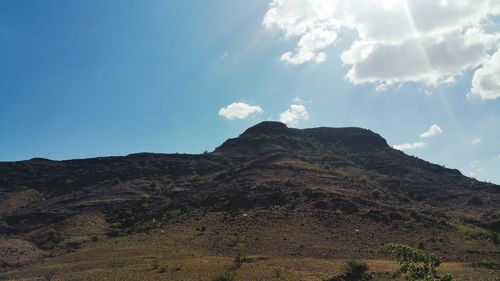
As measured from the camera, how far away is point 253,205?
63562 millimetres

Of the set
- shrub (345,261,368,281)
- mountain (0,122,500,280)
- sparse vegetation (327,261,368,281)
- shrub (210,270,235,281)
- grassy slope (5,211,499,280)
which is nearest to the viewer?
shrub (210,270,235,281)

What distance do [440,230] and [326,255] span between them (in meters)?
17.3

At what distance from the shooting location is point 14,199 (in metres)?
85.3

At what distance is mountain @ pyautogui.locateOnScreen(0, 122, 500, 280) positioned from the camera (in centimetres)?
5019

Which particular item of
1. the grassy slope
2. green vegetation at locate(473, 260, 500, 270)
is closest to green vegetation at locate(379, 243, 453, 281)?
the grassy slope

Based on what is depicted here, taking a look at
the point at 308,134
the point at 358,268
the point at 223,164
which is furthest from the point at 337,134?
the point at 358,268

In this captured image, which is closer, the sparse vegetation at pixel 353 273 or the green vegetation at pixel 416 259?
the green vegetation at pixel 416 259

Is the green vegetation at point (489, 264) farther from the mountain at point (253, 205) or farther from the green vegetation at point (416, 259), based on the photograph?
the green vegetation at point (416, 259)

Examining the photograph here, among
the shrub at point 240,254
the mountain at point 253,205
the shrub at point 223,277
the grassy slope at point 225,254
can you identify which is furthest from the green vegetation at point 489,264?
the shrub at point 223,277

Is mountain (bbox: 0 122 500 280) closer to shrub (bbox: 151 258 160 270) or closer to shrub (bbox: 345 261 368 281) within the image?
shrub (bbox: 151 258 160 270)

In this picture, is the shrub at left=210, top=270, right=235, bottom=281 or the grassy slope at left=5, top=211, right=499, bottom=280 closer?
the shrub at left=210, top=270, right=235, bottom=281

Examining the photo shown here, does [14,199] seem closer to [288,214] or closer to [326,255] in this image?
[288,214]

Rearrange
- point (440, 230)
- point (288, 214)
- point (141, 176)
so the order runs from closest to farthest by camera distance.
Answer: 1. point (440, 230)
2. point (288, 214)
3. point (141, 176)

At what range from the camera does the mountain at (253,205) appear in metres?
50.2
